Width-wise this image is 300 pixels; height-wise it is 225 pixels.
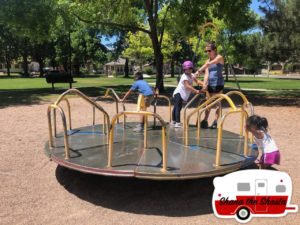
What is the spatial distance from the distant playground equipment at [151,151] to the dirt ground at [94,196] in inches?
17.7

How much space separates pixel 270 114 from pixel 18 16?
1236 cm

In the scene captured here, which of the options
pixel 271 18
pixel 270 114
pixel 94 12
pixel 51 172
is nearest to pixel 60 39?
pixel 94 12

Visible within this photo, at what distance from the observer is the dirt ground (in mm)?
4977

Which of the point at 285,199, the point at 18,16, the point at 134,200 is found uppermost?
the point at 18,16

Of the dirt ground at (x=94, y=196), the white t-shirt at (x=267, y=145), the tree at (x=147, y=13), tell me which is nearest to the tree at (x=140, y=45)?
the tree at (x=147, y=13)

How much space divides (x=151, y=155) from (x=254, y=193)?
6.79 feet

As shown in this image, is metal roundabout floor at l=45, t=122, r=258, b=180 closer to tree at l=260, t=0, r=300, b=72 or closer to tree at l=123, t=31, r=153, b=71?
tree at l=260, t=0, r=300, b=72

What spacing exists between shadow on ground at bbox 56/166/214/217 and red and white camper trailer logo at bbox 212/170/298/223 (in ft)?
2.18

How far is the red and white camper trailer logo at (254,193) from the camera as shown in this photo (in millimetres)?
4418

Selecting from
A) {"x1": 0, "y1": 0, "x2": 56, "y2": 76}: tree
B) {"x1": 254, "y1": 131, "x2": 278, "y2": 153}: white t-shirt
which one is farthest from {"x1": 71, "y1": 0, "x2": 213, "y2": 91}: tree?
{"x1": 254, "y1": 131, "x2": 278, "y2": 153}: white t-shirt

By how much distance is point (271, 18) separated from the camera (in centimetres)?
2220

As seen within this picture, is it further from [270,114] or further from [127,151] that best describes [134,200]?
[270,114]

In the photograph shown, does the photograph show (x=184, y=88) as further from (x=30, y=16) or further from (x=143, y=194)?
(x=30, y=16)

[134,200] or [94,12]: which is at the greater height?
[94,12]
